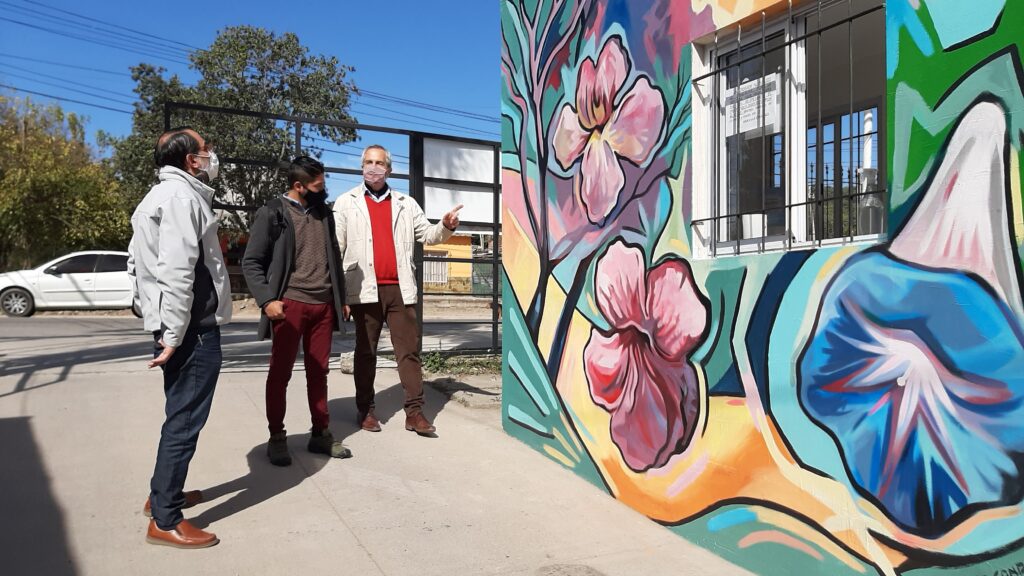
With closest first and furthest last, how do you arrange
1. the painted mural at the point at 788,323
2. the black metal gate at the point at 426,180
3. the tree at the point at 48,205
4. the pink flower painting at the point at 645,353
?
the painted mural at the point at 788,323, the pink flower painting at the point at 645,353, the black metal gate at the point at 426,180, the tree at the point at 48,205

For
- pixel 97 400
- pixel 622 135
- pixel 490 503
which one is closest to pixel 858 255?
pixel 622 135

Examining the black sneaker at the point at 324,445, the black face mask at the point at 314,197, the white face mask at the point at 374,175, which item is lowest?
the black sneaker at the point at 324,445

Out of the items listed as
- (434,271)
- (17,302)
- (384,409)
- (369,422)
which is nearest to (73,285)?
(17,302)

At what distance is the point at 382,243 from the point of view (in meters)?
5.21

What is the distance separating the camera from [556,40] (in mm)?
4738

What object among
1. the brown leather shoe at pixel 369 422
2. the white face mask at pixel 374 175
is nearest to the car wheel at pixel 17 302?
the brown leather shoe at pixel 369 422

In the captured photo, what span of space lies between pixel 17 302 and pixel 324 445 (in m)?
16.9

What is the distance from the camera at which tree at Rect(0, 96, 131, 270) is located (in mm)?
22172

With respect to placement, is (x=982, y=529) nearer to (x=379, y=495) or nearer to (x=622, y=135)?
(x=622, y=135)

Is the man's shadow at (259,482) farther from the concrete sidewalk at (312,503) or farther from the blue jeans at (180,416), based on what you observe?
the blue jeans at (180,416)

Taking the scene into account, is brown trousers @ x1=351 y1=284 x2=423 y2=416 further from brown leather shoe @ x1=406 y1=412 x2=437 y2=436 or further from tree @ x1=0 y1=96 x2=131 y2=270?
tree @ x1=0 y1=96 x2=131 y2=270

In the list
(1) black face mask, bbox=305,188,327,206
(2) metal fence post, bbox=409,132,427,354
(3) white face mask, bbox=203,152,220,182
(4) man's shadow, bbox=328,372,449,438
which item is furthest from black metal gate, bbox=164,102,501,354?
(3) white face mask, bbox=203,152,220,182

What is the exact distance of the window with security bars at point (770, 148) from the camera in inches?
122

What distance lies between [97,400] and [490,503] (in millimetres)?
3821
